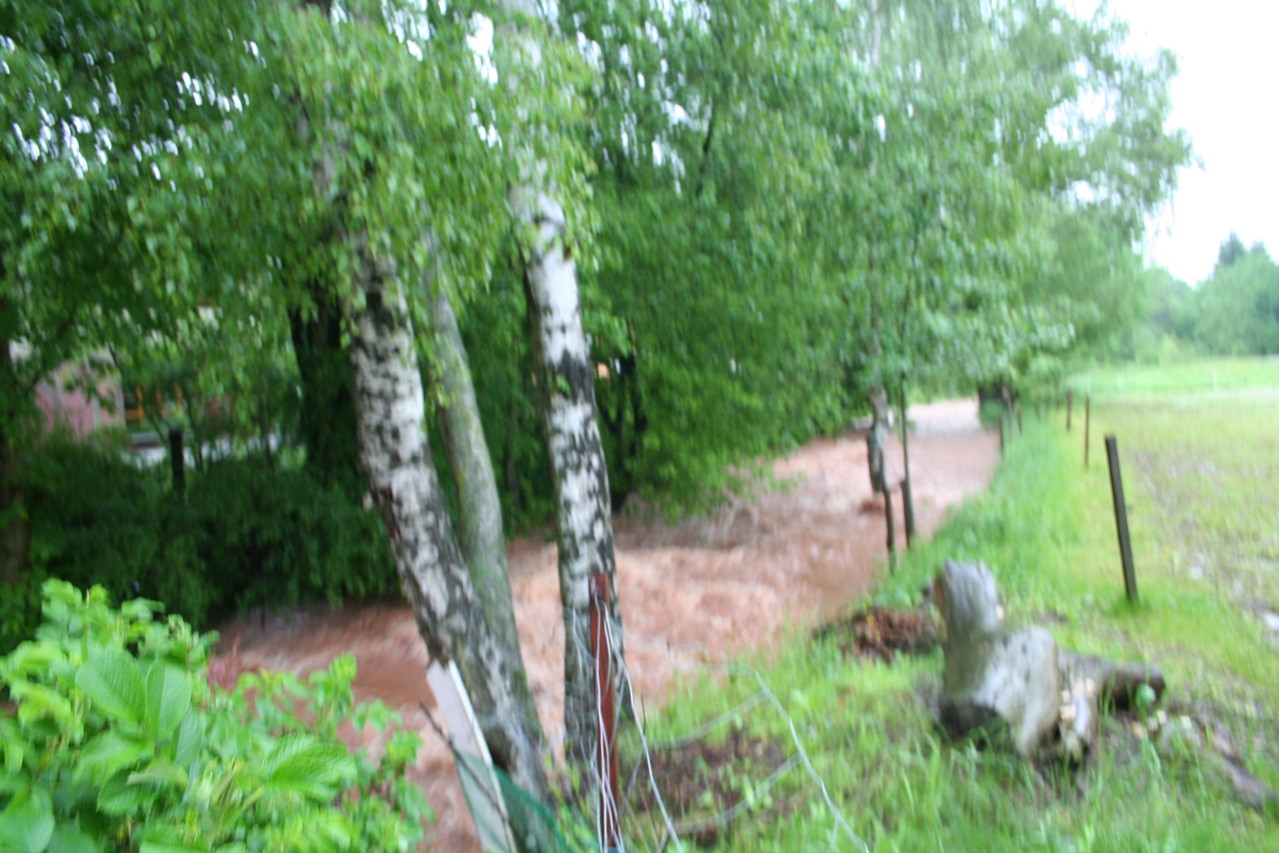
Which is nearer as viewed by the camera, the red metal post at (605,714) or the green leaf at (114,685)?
the green leaf at (114,685)

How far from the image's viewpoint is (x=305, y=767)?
174 cm

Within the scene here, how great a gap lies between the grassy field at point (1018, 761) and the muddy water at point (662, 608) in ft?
3.73

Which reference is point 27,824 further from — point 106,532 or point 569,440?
point 106,532

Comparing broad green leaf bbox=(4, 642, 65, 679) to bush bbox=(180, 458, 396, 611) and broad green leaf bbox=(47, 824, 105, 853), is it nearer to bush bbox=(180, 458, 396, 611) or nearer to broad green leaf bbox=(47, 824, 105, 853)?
A: broad green leaf bbox=(47, 824, 105, 853)

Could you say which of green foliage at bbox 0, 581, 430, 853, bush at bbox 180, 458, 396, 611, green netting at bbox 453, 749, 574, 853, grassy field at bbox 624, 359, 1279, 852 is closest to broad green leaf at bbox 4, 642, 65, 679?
green foliage at bbox 0, 581, 430, 853

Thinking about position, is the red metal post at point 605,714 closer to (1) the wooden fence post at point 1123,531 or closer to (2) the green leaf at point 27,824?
(2) the green leaf at point 27,824

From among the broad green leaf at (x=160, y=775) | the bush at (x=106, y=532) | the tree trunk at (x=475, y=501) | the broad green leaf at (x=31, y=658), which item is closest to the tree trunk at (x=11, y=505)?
the bush at (x=106, y=532)

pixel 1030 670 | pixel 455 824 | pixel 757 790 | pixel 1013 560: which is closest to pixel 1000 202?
pixel 1013 560

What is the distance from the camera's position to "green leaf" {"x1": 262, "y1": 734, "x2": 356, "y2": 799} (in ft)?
5.61

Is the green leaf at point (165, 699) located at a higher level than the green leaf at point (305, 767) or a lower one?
higher

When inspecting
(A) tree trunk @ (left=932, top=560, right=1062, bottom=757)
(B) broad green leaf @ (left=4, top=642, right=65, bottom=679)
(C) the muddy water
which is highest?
(B) broad green leaf @ (left=4, top=642, right=65, bottom=679)

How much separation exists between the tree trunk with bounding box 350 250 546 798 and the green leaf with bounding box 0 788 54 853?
2.79 metres

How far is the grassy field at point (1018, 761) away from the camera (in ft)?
11.6

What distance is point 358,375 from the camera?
14.1 feet
